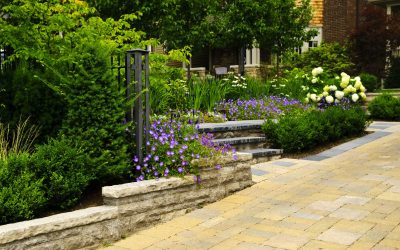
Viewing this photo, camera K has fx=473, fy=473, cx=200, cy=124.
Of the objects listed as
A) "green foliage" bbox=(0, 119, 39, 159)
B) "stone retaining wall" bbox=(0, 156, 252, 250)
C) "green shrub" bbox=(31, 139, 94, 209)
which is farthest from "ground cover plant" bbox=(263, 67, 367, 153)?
"green shrub" bbox=(31, 139, 94, 209)

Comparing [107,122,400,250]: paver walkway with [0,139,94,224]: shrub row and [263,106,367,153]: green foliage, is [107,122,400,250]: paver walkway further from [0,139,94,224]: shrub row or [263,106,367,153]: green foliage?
[263,106,367,153]: green foliage

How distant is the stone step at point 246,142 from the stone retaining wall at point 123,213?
1893mm

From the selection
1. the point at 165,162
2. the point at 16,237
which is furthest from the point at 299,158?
the point at 16,237

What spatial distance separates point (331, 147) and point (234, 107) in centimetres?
223

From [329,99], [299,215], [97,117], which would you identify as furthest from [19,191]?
[329,99]

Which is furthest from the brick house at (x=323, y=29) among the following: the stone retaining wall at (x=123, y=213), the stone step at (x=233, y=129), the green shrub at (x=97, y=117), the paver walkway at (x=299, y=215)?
the green shrub at (x=97, y=117)

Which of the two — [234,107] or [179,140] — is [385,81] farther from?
[179,140]

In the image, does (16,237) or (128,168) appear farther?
(128,168)

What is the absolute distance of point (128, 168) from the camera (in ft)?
16.6

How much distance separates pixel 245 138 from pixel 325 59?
42.6 feet

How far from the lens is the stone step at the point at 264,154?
792 centimetres

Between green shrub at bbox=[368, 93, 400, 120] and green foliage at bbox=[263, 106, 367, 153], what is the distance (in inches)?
144

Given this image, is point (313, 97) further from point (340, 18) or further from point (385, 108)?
point (340, 18)

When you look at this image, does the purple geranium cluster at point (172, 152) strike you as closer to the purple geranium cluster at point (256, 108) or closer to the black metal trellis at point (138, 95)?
the black metal trellis at point (138, 95)
